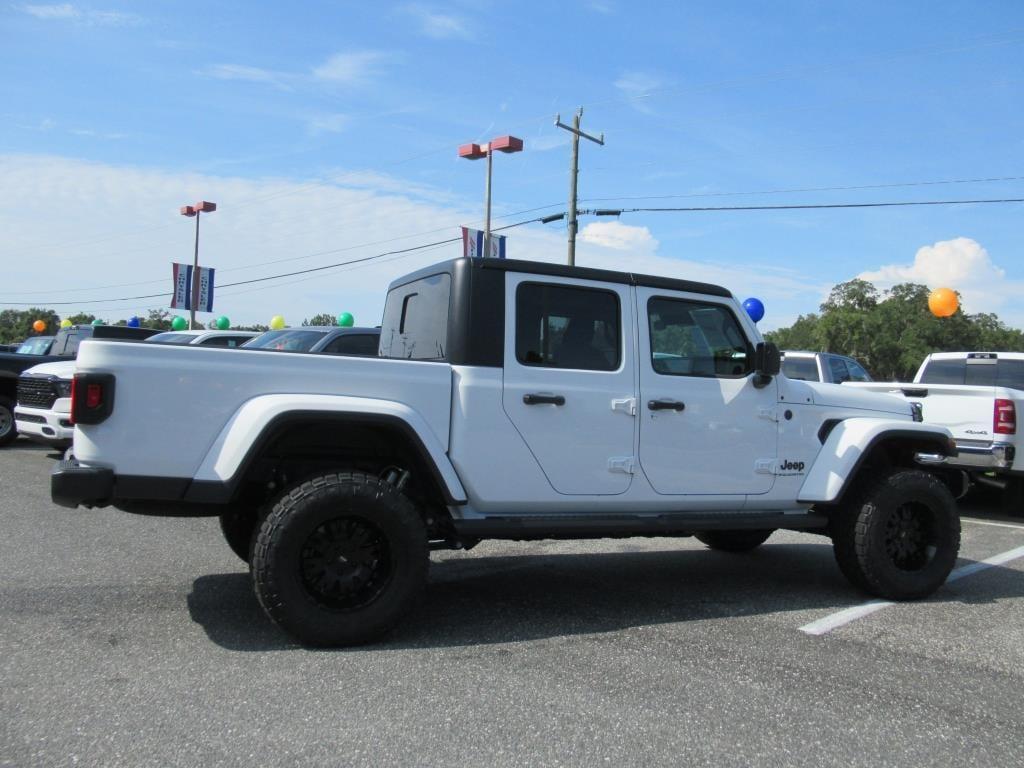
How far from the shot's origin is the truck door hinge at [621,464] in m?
4.79

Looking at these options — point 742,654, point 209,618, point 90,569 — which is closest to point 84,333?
point 90,569

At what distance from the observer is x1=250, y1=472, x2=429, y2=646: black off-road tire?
396 cm

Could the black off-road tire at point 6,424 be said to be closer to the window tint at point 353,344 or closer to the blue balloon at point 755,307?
the window tint at point 353,344

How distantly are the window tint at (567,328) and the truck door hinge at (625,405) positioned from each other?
20cm

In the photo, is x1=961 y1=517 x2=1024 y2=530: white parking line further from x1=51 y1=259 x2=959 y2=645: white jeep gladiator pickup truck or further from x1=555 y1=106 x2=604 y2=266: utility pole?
x1=555 y1=106 x2=604 y2=266: utility pole

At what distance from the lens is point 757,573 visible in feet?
20.6

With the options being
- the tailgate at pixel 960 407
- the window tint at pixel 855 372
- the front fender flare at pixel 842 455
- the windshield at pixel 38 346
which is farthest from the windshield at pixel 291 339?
the window tint at pixel 855 372

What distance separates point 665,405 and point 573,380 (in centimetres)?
59

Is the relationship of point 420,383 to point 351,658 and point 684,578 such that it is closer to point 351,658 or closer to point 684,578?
point 351,658

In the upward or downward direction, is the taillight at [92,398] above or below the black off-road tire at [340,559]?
above

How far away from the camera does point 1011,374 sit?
35.2 ft

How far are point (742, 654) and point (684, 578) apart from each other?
178cm

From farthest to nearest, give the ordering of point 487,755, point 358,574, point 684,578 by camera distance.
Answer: point 684,578
point 358,574
point 487,755

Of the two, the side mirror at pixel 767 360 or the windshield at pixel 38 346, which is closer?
the side mirror at pixel 767 360
